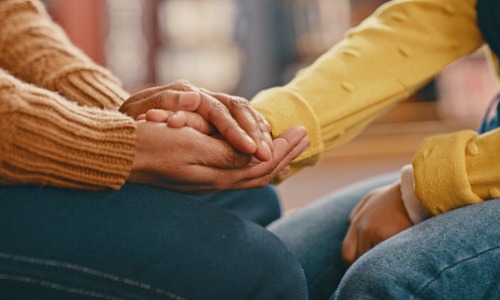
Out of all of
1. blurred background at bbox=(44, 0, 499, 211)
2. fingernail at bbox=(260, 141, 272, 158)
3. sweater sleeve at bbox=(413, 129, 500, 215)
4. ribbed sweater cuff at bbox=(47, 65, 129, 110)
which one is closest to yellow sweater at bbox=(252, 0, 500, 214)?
sweater sleeve at bbox=(413, 129, 500, 215)

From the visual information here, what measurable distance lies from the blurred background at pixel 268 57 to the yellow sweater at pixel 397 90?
2.06 metres

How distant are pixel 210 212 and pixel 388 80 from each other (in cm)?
44

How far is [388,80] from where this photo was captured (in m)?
0.95

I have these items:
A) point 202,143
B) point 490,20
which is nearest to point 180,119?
point 202,143

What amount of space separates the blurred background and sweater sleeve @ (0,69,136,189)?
7.91ft

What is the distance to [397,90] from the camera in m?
0.96

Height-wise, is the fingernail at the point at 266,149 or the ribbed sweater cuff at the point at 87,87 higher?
the ribbed sweater cuff at the point at 87,87

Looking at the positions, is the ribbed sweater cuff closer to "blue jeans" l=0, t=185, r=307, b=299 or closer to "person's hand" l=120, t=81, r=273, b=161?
"person's hand" l=120, t=81, r=273, b=161

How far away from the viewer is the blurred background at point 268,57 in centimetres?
308

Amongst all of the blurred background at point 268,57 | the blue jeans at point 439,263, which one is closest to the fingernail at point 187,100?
the blue jeans at point 439,263

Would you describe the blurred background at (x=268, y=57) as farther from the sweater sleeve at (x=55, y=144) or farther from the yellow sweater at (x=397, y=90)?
the sweater sleeve at (x=55, y=144)

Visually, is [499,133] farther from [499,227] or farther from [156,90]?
[156,90]

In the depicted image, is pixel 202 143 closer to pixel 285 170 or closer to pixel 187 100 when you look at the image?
A: pixel 187 100

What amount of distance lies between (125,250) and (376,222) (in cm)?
39
